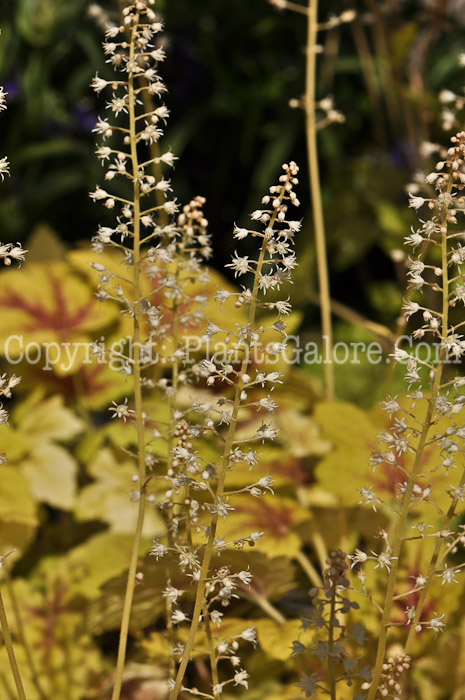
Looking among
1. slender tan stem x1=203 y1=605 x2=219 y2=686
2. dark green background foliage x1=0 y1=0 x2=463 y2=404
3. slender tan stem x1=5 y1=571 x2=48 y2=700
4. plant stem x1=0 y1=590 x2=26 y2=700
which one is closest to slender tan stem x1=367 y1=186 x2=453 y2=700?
slender tan stem x1=203 y1=605 x2=219 y2=686

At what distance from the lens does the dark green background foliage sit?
7.77ft

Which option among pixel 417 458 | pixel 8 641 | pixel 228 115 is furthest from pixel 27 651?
pixel 228 115

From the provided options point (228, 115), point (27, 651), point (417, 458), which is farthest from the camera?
point (228, 115)

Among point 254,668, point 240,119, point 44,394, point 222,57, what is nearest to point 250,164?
point 240,119

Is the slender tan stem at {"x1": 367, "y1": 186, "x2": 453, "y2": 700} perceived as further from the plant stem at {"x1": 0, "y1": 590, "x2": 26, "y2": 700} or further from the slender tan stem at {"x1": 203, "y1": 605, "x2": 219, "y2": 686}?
the plant stem at {"x1": 0, "y1": 590, "x2": 26, "y2": 700}

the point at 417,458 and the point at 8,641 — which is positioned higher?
the point at 417,458

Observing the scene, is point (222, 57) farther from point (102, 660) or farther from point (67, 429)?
point (102, 660)

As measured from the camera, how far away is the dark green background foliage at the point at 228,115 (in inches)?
93.2

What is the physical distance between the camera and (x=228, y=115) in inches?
103

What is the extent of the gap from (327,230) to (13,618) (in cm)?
147

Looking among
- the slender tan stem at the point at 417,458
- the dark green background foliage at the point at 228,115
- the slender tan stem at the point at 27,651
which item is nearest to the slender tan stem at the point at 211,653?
the slender tan stem at the point at 417,458

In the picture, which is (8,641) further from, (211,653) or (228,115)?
(228,115)

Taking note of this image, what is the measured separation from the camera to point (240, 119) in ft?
8.70

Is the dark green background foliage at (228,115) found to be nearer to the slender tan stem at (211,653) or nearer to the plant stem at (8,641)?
the slender tan stem at (211,653)
